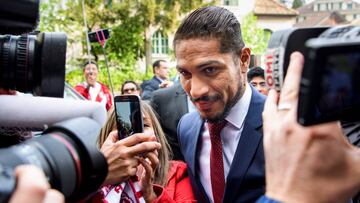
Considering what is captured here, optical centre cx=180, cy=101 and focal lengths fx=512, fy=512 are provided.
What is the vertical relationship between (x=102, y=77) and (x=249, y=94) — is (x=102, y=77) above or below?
below

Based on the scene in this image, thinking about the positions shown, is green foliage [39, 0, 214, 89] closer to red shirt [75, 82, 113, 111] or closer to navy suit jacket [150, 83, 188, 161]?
red shirt [75, 82, 113, 111]

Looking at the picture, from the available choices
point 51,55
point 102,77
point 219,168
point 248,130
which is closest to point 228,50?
point 248,130

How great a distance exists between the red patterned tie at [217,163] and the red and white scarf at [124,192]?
28cm

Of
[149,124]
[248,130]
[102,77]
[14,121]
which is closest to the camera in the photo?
[14,121]

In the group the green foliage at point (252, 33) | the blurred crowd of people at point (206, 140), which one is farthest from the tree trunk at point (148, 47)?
the blurred crowd of people at point (206, 140)

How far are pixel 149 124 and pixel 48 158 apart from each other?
53.8 inches

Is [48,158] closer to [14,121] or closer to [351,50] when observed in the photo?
[14,121]

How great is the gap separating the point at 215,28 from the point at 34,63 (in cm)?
88

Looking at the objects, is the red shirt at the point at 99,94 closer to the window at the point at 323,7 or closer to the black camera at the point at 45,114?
the black camera at the point at 45,114

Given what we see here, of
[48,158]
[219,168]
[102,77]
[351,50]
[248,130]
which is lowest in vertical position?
[102,77]

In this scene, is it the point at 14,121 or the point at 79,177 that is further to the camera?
the point at 14,121

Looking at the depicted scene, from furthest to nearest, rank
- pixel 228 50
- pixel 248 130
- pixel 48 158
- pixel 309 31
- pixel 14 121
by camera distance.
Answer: pixel 228 50, pixel 248 130, pixel 14 121, pixel 309 31, pixel 48 158

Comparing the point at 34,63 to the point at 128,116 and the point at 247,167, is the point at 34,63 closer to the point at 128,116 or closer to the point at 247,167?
the point at 128,116

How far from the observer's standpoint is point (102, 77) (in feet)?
61.4
